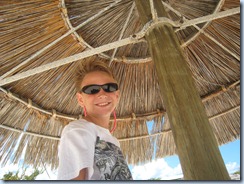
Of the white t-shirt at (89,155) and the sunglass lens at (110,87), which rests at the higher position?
the sunglass lens at (110,87)

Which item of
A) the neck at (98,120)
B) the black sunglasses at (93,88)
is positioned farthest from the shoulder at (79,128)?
the black sunglasses at (93,88)

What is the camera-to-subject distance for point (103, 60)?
366 centimetres

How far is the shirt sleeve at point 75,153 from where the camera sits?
4.23 feet

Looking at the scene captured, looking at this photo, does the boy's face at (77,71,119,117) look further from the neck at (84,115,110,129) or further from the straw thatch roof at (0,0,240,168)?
the straw thatch roof at (0,0,240,168)

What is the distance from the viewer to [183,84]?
1.68m

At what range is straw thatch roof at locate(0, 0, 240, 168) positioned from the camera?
2.99 meters

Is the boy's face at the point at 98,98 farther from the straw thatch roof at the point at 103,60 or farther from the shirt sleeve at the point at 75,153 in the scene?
the straw thatch roof at the point at 103,60

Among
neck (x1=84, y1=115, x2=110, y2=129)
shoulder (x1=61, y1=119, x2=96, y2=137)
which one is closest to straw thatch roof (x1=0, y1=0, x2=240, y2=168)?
neck (x1=84, y1=115, x2=110, y2=129)

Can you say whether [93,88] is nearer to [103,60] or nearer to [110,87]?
[110,87]

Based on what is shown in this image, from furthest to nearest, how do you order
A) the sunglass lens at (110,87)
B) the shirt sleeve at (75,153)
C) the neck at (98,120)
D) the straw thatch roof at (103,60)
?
the straw thatch roof at (103,60)
the sunglass lens at (110,87)
the neck at (98,120)
the shirt sleeve at (75,153)

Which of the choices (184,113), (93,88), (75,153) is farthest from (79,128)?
(184,113)

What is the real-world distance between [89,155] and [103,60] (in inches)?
95.5

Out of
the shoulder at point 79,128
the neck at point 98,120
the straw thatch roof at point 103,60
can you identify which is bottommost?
the shoulder at point 79,128

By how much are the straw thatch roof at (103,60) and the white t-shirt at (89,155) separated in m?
1.44
